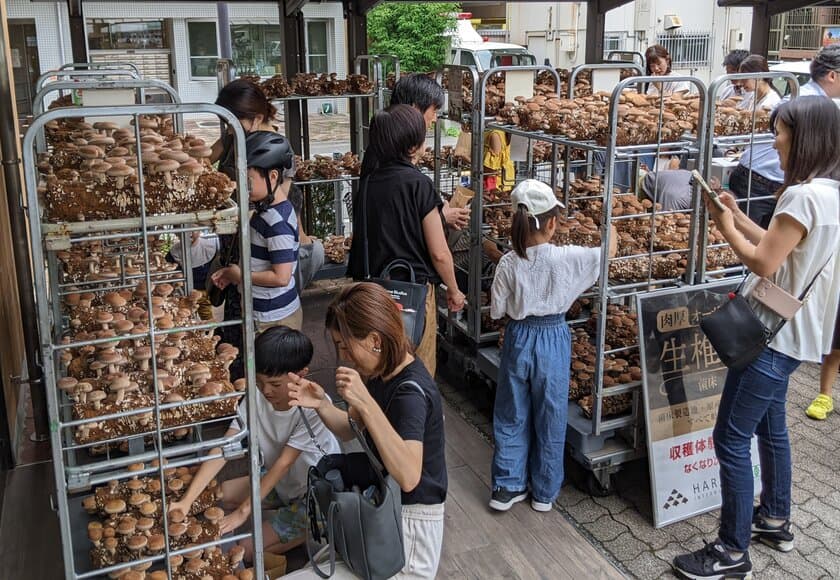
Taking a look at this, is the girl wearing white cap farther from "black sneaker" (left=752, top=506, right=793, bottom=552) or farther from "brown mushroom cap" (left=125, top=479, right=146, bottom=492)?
"brown mushroom cap" (left=125, top=479, right=146, bottom=492)

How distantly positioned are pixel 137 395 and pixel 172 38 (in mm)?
11686

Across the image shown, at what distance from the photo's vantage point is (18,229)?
4719 millimetres

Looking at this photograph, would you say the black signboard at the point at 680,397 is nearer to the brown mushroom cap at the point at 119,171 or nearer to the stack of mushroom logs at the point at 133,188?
the stack of mushroom logs at the point at 133,188

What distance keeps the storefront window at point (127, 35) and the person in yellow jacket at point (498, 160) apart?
8290mm

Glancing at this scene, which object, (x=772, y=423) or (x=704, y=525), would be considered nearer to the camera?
(x=772, y=423)

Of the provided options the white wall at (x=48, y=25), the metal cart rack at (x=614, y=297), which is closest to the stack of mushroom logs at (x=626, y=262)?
the metal cart rack at (x=614, y=297)

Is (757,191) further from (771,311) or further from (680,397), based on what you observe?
(771,311)

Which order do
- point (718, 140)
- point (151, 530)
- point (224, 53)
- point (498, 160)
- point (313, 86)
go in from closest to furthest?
point (151, 530), point (718, 140), point (498, 160), point (313, 86), point (224, 53)

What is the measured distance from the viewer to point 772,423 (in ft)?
11.8

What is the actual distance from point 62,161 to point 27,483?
7.13 feet

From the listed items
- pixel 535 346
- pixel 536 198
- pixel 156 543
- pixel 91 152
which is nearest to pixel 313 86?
pixel 536 198

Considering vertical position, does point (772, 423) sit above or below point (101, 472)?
below

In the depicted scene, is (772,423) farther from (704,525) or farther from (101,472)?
(101,472)

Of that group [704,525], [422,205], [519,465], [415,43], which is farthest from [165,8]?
[415,43]
